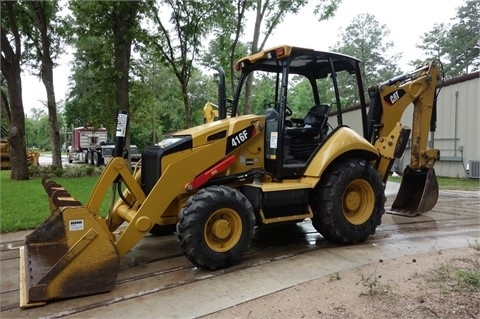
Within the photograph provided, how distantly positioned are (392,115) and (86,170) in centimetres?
1409

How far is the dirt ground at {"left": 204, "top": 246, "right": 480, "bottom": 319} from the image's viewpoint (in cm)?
338

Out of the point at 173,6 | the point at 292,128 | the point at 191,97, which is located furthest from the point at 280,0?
the point at 191,97

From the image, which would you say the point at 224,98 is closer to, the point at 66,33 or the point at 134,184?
the point at 134,184

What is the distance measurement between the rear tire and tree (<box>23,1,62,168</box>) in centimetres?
1619

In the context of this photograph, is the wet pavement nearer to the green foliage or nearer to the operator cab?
the green foliage

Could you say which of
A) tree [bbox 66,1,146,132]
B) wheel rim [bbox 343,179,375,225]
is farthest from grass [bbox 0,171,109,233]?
wheel rim [bbox 343,179,375,225]

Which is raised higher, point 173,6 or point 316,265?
point 173,6

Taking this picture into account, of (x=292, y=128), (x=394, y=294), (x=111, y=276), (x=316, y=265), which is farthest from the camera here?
(x=292, y=128)

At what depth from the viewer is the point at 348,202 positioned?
5891 mm

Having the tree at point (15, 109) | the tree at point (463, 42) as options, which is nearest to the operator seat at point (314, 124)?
the tree at point (15, 109)

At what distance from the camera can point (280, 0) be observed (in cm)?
1661

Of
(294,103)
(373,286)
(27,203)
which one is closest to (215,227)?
(373,286)

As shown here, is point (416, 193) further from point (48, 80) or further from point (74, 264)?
point (48, 80)

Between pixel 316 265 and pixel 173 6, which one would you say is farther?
pixel 173 6
